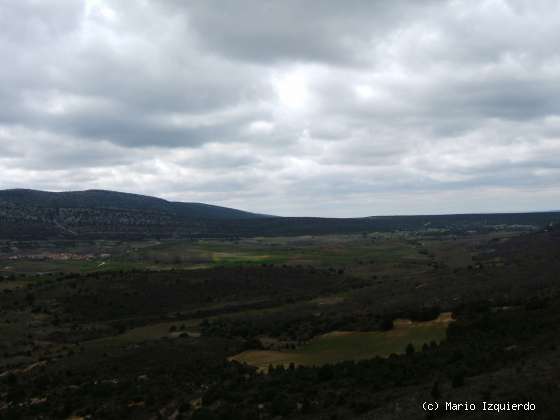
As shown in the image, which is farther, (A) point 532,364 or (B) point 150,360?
(B) point 150,360

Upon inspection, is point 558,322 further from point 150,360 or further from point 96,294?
point 96,294

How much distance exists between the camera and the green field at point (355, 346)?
3169cm

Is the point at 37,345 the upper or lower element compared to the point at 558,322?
lower

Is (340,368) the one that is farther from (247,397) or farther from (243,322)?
(243,322)

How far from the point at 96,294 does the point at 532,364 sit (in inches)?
2587

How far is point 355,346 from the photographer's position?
34688 millimetres

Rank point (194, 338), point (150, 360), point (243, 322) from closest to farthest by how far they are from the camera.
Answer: point (150, 360)
point (194, 338)
point (243, 322)

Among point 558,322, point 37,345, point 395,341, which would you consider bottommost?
point 37,345

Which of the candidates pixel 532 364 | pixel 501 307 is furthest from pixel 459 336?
pixel 532 364

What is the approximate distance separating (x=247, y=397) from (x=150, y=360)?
53.9 feet

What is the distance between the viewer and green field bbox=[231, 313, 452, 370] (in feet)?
104

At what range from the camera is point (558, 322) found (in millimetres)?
26531

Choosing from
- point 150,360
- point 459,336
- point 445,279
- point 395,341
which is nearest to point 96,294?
point 150,360

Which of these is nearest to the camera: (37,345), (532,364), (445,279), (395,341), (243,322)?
(532,364)
